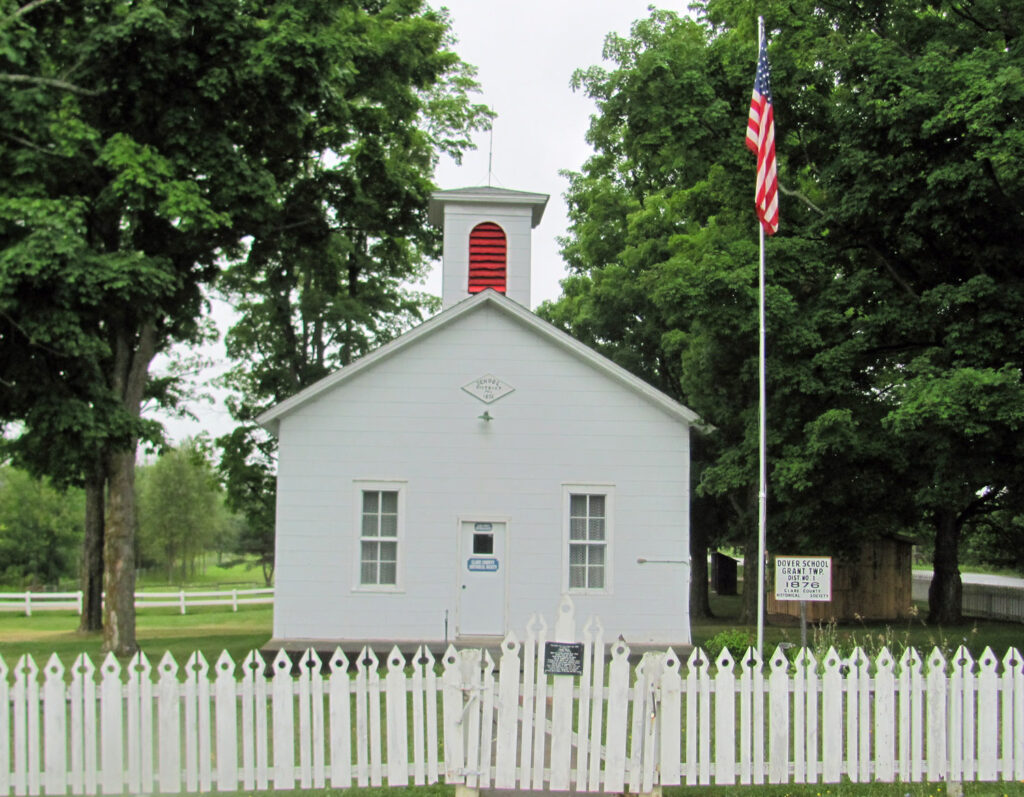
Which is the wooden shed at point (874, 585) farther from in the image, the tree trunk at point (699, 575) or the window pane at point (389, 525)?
→ the window pane at point (389, 525)

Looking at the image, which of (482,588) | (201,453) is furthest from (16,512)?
(482,588)

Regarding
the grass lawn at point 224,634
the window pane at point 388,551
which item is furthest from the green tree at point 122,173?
the window pane at point 388,551

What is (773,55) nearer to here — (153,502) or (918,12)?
(918,12)

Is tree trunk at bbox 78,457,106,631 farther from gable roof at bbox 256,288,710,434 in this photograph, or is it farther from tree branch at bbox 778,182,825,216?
tree branch at bbox 778,182,825,216

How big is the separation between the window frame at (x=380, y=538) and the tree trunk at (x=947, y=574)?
54.3ft

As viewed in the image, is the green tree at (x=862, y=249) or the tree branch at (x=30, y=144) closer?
the tree branch at (x=30, y=144)

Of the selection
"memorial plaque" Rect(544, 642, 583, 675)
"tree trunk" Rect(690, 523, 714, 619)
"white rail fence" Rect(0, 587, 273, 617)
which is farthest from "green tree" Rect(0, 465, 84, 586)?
"memorial plaque" Rect(544, 642, 583, 675)

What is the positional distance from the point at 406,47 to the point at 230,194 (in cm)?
713

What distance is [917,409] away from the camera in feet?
57.3

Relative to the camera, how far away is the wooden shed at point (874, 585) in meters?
31.3

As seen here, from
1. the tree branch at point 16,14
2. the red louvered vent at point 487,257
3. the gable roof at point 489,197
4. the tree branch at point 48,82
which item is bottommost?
the red louvered vent at point 487,257

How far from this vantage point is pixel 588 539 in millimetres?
18141

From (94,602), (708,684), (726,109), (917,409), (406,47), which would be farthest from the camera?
(94,602)

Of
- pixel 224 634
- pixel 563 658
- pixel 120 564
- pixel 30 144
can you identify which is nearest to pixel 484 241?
pixel 30 144
